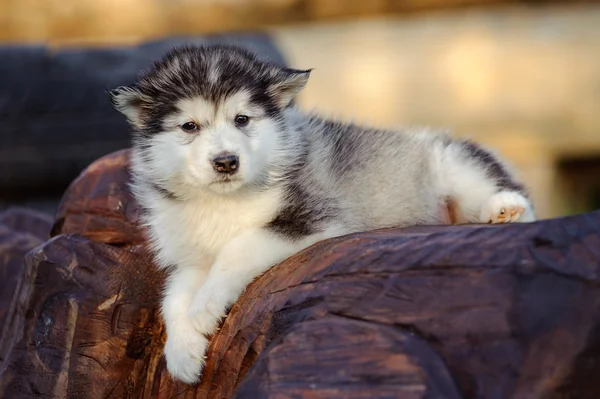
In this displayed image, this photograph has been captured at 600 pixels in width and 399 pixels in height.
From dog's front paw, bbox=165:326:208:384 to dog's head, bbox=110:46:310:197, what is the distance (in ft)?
1.69

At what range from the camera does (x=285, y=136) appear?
136 inches

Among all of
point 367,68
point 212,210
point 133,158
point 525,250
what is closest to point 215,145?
point 212,210

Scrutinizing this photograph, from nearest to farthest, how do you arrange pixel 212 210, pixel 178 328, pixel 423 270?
pixel 423 270, pixel 178 328, pixel 212 210

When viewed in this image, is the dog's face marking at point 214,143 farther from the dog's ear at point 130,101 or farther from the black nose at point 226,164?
the dog's ear at point 130,101

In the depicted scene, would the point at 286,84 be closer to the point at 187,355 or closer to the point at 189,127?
the point at 189,127

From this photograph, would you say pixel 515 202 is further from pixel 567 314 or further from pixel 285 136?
pixel 567 314

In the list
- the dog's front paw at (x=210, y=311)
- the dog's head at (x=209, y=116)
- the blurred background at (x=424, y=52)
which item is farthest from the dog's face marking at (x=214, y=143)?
the blurred background at (x=424, y=52)

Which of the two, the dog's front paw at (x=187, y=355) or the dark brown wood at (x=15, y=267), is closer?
the dog's front paw at (x=187, y=355)

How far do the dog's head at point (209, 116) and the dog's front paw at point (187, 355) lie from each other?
0.51 metres

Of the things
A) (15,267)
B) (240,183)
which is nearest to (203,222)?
(240,183)

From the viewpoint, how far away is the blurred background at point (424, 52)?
7281 mm

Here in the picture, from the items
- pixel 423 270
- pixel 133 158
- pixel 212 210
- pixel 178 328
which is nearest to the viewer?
pixel 423 270

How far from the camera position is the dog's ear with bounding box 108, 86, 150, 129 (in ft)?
11.1

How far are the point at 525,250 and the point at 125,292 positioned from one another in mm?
1556
